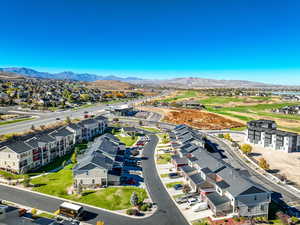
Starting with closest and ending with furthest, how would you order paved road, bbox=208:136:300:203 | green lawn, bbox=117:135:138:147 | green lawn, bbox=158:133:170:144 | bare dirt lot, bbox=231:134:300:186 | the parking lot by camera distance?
the parking lot
paved road, bbox=208:136:300:203
bare dirt lot, bbox=231:134:300:186
green lawn, bbox=117:135:138:147
green lawn, bbox=158:133:170:144

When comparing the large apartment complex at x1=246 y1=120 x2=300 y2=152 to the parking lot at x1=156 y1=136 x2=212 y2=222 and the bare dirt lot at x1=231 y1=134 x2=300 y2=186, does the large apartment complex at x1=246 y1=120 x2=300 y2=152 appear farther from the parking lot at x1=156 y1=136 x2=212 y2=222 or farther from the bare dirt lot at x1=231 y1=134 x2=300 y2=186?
the parking lot at x1=156 y1=136 x2=212 y2=222

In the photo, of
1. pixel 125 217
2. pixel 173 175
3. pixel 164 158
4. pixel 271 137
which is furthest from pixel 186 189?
pixel 271 137

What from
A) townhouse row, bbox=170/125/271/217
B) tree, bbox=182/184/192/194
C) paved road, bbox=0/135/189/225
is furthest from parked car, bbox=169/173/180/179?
tree, bbox=182/184/192/194

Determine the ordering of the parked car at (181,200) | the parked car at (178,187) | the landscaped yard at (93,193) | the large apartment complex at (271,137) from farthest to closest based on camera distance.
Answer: the large apartment complex at (271,137)
the parked car at (178,187)
the parked car at (181,200)
the landscaped yard at (93,193)

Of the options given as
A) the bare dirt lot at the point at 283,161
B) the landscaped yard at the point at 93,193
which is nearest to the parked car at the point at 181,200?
the landscaped yard at the point at 93,193

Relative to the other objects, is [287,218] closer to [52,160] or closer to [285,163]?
[285,163]

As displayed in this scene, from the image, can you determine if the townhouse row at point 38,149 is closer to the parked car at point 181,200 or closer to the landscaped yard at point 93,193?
the landscaped yard at point 93,193
